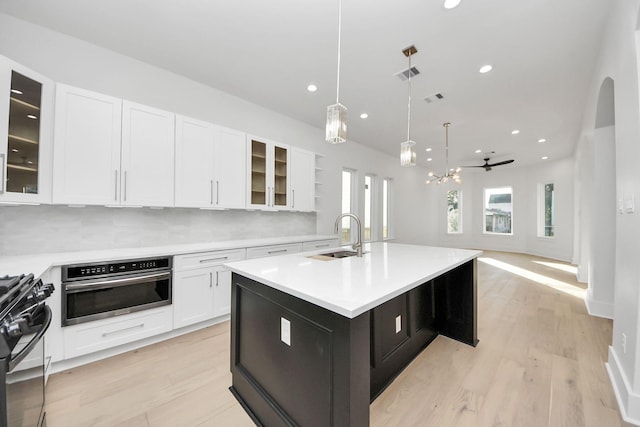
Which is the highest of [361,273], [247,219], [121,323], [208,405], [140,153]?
[140,153]

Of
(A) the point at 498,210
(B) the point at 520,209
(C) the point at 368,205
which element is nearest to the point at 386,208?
(C) the point at 368,205

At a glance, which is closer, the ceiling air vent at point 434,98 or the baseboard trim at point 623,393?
the baseboard trim at point 623,393

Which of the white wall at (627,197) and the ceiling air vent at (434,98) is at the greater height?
the ceiling air vent at (434,98)

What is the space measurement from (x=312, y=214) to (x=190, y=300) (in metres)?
2.57

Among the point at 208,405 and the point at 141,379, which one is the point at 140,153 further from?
the point at 208,405

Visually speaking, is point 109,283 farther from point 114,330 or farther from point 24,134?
point 24,134

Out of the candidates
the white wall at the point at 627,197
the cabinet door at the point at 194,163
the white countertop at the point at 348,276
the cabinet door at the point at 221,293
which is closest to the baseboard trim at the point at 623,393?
the white wall at the point at 627,197

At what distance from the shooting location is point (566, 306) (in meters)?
3.40

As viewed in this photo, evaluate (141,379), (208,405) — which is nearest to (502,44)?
(208,405)

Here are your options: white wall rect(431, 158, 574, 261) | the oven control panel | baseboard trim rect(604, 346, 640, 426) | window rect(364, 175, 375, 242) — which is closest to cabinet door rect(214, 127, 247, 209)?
the oven control panel

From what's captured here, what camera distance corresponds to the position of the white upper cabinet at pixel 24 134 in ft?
5.67

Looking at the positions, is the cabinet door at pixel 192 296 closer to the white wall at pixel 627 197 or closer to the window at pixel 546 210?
the white wall at pixel 627 197

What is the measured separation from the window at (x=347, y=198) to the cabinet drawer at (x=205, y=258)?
9.10 ft

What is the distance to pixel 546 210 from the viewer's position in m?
7.66
